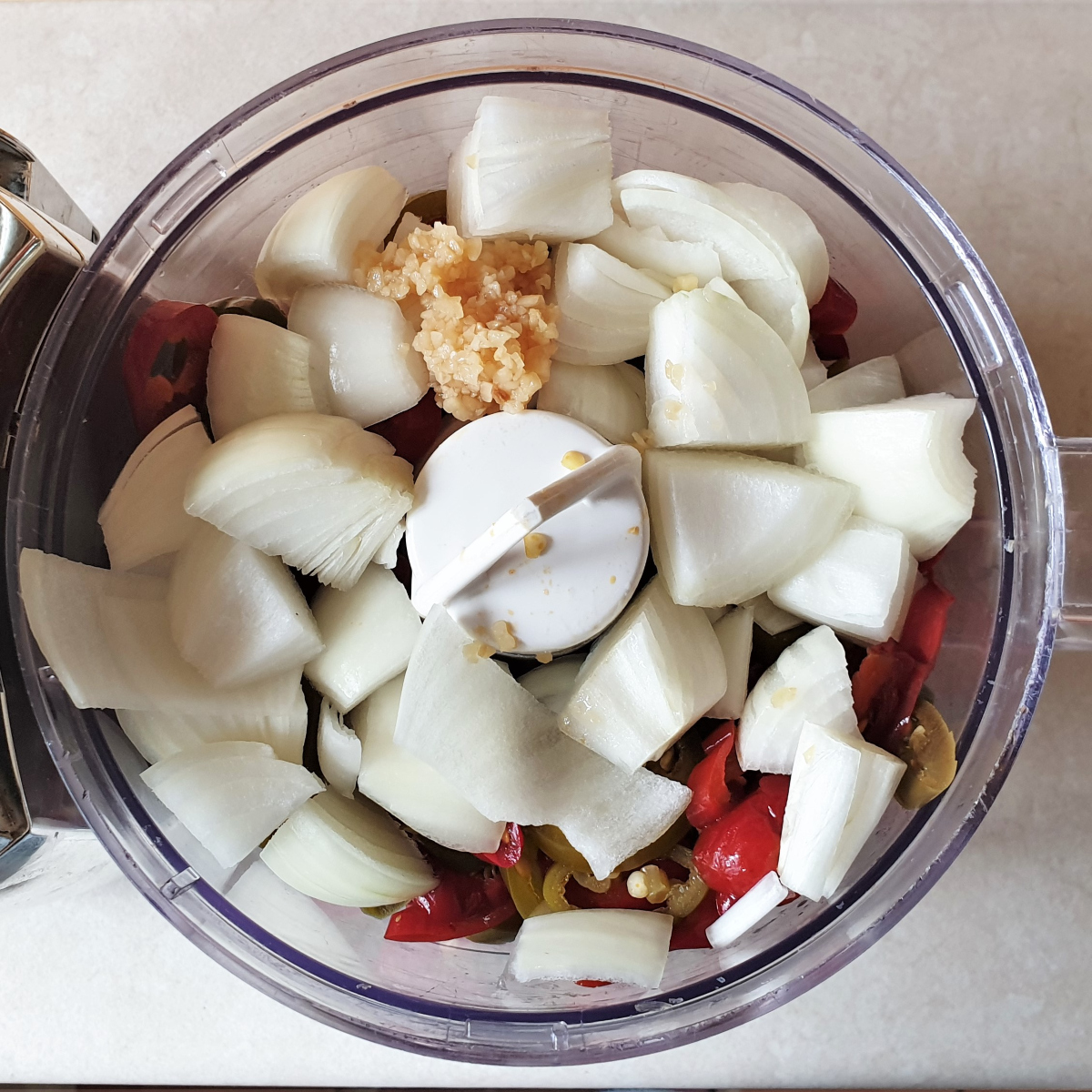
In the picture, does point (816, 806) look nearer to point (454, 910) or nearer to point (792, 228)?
point (454, 910)

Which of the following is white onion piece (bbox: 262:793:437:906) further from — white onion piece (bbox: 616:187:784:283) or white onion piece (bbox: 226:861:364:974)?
white onion piece (bbox: 616:187:784:283)

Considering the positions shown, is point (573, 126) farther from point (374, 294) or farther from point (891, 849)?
point (891, 849)

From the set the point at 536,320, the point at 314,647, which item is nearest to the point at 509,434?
the point at 536,320

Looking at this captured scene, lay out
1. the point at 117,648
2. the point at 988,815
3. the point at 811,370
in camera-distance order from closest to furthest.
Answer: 1. the point at 117,648
2. the point at 811,370
3. the point at 988,815

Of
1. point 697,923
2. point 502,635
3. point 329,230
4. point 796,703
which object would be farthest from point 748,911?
point 329,230

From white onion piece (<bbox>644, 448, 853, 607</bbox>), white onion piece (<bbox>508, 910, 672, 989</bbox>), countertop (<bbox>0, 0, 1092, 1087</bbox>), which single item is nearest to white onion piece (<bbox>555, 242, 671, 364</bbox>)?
white onion piece (<bbox>644, 448, 853, 607</bbox>)

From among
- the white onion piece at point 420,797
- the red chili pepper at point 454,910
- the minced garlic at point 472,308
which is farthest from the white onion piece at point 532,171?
the red chili pepper at point 454,910
